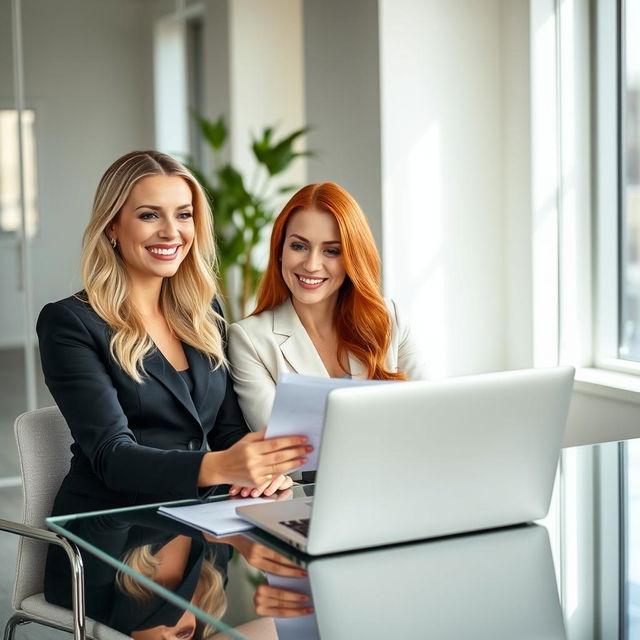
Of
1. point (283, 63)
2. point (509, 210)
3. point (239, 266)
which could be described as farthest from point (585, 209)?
point (283, 63)

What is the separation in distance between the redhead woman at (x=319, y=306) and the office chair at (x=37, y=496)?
1.31ft

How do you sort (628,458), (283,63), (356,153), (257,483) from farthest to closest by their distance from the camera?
(283,63) → (356,153) → (628,458) → (257,483)

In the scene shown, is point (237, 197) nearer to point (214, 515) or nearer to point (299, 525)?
point (214, 515)

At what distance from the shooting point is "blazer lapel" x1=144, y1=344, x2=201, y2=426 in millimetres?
2010

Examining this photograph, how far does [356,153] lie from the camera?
14.7ft

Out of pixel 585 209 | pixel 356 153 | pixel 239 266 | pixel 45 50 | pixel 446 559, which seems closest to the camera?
pixel 446 559

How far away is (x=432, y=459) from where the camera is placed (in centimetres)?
141

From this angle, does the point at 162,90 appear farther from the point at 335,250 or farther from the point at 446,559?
the point at 446,559

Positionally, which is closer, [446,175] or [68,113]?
[446,175]

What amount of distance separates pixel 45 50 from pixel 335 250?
10.0 ft

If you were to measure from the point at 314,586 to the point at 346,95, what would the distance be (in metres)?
3.46

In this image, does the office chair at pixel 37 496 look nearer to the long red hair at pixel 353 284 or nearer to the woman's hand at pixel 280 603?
the long red hair at pixel 353 284

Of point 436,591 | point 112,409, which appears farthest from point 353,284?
point 436,591

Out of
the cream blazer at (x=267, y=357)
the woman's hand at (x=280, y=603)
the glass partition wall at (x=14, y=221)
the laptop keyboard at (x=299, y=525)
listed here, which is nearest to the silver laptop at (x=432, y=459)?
the laptop keyboard at (x=299, y=525)
